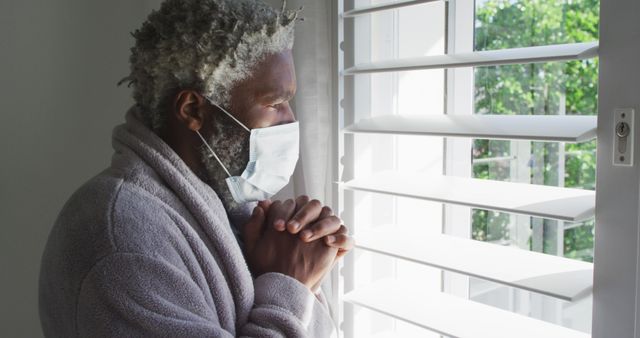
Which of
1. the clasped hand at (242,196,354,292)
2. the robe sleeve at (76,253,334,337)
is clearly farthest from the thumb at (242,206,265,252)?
the robe sleeve at (76,253,334,337)

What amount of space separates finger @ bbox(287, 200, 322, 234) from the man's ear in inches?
9.2

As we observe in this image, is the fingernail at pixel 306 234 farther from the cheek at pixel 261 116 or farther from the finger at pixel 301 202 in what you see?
the cheek at pixel 261 116

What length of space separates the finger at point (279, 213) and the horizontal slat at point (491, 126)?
0.73ft

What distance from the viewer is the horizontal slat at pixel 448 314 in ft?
3.49

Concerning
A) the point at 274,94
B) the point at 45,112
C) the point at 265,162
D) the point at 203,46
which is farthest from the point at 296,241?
the point at 45,112

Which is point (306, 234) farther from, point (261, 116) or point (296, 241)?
point (261, 116)

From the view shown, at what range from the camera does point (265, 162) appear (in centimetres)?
112

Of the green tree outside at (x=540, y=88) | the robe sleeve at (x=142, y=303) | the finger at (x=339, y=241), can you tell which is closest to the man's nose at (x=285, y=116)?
the finger at (x=339, y=241)

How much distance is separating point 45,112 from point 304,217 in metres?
0.80

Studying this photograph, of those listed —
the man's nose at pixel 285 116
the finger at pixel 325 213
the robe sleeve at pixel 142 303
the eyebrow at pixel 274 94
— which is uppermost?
the eyebrow at pixel 274 94

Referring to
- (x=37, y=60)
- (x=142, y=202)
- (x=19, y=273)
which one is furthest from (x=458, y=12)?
(x=19, y=273)

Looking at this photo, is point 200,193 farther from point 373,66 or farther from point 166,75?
point 373,66

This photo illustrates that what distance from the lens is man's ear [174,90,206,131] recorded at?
1.06 meters

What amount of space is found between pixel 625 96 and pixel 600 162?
10 cm
